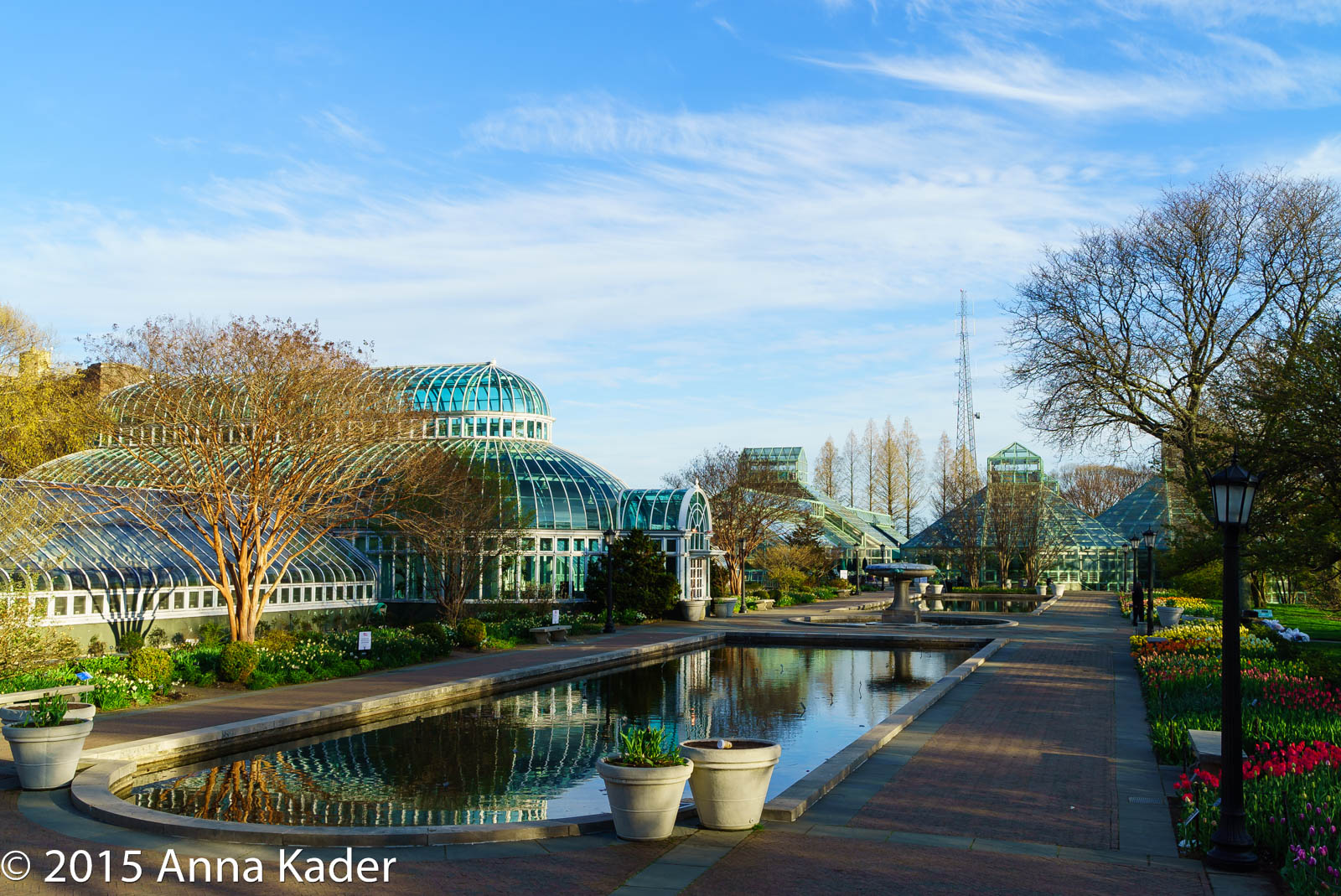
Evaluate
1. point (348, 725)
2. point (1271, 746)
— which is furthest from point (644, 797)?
point (348, 725)

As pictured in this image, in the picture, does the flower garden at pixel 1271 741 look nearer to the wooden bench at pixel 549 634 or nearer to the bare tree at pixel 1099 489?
the wooden bench at pixel 549 634

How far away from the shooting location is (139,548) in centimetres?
2545

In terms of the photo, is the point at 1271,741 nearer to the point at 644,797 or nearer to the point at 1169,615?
the point at 644,797

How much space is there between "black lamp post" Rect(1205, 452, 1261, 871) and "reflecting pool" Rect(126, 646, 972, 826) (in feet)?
16.5

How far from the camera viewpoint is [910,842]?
9016 millimetres

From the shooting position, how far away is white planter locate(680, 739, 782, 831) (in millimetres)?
9234

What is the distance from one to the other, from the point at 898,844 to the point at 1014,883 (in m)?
1.25

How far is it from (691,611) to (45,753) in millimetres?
30024

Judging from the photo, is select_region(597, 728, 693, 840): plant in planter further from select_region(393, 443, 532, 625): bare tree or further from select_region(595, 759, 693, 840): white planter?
select_region(393, 443, 532, 625): bare tree

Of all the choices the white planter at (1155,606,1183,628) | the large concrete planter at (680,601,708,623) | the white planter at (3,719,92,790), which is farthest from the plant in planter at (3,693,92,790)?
the white planter at (1155,606,1183,628)

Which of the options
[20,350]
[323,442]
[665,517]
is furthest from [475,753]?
[20,350]

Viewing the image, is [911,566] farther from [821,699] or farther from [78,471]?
[78,471]

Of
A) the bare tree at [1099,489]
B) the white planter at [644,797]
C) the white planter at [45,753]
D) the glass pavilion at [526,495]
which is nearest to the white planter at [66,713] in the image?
the white planter at [45,753]

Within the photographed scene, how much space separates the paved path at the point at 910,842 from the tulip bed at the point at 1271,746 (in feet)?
1.34
